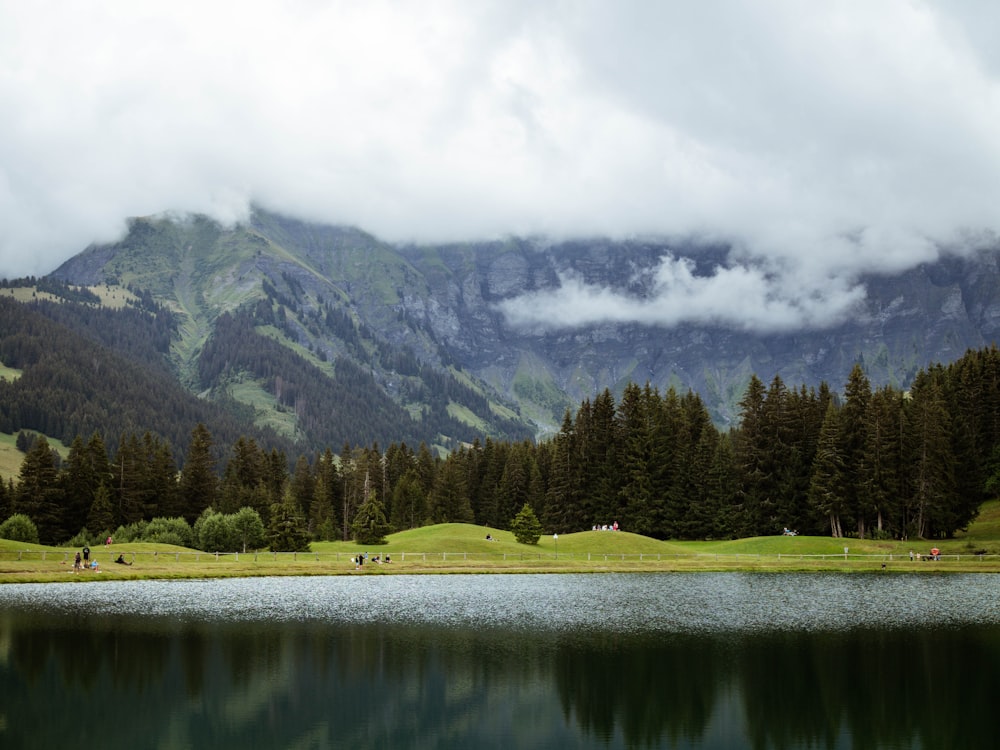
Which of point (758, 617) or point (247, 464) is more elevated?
point (247, 464)

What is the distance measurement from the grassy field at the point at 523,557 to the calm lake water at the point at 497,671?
22049 millimetres

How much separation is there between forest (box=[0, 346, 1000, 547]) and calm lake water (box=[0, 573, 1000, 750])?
5136 cm

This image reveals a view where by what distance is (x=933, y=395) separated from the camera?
133375 millimetres

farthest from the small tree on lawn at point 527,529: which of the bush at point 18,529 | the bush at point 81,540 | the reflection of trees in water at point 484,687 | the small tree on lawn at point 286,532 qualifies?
the bush at point 18,529

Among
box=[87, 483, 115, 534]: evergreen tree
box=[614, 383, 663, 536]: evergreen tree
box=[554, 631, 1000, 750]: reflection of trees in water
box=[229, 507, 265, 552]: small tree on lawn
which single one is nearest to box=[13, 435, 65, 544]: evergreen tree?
box=[87, 483, 115, 534]: evergreen tree

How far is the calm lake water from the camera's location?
35500 mm

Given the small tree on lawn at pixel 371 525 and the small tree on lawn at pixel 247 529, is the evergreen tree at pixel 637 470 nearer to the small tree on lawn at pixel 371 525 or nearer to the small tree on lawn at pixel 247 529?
the small tree on lawn at pixel 371 525

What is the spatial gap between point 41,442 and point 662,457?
331ft

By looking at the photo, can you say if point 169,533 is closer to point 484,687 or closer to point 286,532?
point 286,532

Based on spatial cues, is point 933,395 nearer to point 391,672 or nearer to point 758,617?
point 758,617

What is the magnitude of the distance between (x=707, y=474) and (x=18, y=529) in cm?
10267

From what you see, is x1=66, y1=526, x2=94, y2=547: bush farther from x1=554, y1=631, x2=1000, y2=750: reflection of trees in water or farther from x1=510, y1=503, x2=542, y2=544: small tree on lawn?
x1=554, y1=631, x2=1000, y2=750: reflection of trees in water

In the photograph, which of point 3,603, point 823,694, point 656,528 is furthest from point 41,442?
point 823,694

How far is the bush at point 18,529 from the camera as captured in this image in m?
117
